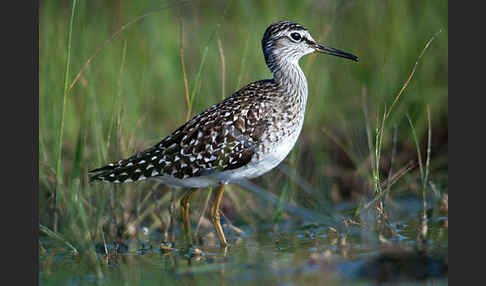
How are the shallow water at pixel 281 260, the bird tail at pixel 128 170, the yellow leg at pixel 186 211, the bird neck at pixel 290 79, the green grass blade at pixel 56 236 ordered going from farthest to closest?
the yellow leg at pixel 186 211 < the bird neck at pixel 290 79 < the bird tail at pixel 128 170 < the green grass blade at pixel 56 236 < the shallow water at pixel 281 260

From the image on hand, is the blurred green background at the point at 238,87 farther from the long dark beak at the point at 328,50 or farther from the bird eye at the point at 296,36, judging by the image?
the bird eye at the point at 296,36

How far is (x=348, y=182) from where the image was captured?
908cm

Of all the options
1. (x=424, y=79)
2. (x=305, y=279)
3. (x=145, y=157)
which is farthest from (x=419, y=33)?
(x=305, y=279)

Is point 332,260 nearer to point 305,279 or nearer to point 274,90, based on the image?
point 305,279

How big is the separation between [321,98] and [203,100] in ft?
6.80

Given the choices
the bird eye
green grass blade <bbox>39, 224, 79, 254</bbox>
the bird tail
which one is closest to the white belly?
the bird tail

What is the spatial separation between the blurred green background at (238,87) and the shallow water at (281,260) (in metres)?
0.41

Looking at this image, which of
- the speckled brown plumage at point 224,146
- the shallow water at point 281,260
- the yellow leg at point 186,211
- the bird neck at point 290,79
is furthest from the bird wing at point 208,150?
the shallow water at point 281,260

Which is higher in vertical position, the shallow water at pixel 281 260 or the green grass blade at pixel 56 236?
the green grass blade at pixel 56 236

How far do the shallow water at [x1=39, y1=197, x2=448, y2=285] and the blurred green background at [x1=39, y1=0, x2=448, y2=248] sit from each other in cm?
41

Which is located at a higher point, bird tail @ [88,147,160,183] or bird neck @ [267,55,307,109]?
bird neck @ [267,55,307,109]

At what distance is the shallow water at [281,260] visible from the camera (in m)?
5.12

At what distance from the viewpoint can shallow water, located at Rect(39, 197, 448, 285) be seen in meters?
5.12

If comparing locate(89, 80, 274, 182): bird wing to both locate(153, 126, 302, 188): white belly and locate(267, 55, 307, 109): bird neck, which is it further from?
locate(267, 55, 307, 109): bird neck
